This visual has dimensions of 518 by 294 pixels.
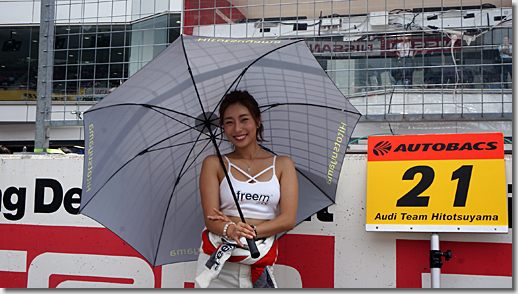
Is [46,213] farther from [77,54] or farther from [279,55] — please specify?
[279,55]

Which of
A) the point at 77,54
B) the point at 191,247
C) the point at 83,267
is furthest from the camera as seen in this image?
the point at 77,54

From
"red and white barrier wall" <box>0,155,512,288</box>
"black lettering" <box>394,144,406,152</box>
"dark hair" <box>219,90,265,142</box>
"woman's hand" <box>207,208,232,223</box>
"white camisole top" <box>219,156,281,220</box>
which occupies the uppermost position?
"dark hair" <box>219,90,265,142</box>

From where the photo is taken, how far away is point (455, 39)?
271cm

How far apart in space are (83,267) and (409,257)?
2046 millimetres

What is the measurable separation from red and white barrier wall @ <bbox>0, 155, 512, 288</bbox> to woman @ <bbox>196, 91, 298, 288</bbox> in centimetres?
84

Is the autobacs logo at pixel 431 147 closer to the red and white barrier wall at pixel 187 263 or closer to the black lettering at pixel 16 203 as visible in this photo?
the red and white barrier wall at pixel 187 263

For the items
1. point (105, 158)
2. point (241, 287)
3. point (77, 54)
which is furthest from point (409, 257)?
point (77, 54)

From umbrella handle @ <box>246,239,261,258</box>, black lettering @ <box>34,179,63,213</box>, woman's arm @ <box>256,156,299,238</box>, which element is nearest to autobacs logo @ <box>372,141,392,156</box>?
woman's arm @ <box>256,156,299,238</box>

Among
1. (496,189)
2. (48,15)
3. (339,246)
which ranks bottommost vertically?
(339,246)

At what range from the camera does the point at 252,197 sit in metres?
1.84

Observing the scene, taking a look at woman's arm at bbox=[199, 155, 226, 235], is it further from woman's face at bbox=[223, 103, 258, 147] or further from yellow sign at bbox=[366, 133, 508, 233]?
yellow sign at bbox=[366, 133, 508, 233]

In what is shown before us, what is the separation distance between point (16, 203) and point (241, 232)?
212cm

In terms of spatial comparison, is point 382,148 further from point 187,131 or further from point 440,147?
point 187,131

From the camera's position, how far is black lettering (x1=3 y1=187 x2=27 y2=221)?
303 cm
